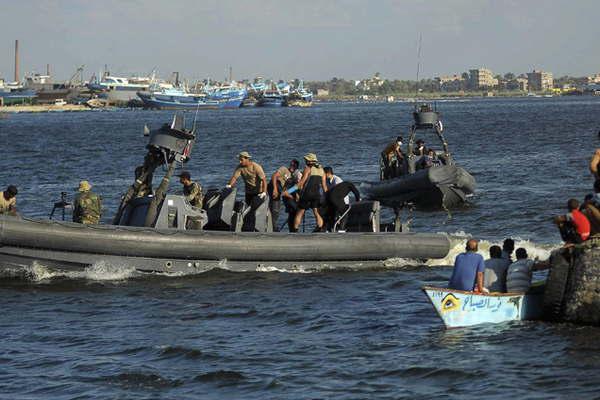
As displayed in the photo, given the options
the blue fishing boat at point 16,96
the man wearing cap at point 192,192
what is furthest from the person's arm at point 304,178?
the blue fishing boat at point 16,96

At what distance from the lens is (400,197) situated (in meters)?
27.8

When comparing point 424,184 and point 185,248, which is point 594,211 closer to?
point 185,248

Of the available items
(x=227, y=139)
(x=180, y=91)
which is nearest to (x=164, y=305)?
(x=227, y=139)

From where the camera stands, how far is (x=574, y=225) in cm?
1339

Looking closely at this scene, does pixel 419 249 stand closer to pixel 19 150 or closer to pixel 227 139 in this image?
pixel 19 150

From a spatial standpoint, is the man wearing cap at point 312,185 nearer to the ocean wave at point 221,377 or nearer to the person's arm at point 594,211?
the person's arm at point 594,211

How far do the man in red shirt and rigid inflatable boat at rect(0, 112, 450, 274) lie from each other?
455 centimetres

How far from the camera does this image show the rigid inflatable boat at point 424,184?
27359 mm

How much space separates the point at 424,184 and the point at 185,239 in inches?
465

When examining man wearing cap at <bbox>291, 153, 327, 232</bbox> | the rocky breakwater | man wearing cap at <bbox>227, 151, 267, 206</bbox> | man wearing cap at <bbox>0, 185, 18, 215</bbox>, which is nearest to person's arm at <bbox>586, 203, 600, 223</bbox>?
the rocky breakwater

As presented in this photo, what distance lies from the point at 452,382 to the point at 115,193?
72.4ft

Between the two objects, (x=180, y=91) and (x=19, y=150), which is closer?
(x=19, y=150)

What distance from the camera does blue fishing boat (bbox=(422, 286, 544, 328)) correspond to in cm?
1310

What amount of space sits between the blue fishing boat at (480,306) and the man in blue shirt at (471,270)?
0.12 metres
